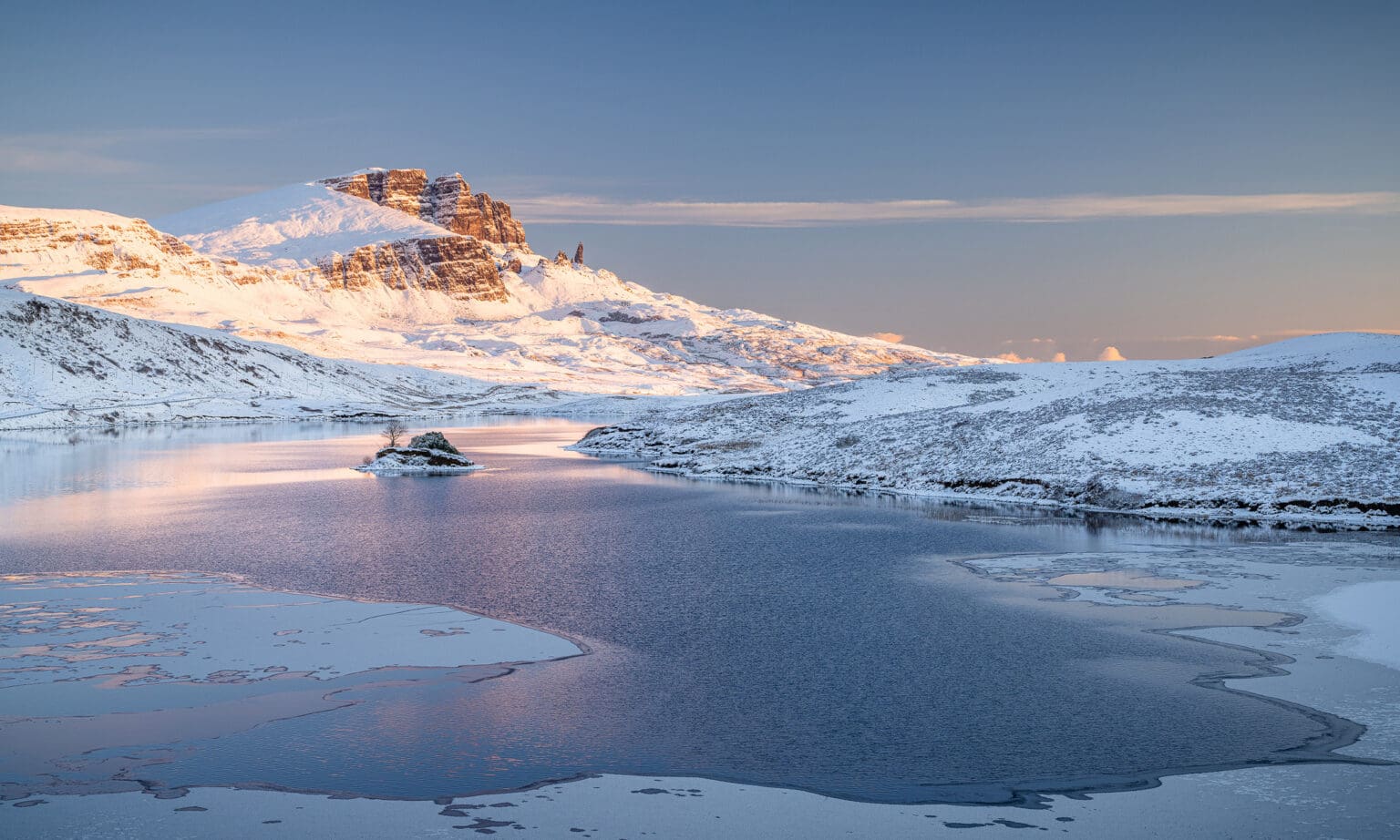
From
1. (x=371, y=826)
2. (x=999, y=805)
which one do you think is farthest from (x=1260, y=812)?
(x=371, y=826)

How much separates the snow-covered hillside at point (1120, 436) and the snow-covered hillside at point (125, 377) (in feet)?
312

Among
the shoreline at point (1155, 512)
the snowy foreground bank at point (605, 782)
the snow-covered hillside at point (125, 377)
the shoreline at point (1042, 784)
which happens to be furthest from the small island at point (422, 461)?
the snow-covered hillside at point (125, 377)

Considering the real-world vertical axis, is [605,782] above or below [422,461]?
below

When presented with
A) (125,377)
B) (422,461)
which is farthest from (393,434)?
(125,377)

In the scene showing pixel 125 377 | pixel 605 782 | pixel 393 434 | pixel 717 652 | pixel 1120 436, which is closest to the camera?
pixel 605 782

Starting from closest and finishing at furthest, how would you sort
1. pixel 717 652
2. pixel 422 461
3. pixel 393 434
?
pixel 717 652 < pixel 422 461 < pixel 393 434

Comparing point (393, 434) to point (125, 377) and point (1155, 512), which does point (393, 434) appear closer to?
point (1155, 512)

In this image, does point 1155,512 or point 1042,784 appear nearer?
point 1042,784

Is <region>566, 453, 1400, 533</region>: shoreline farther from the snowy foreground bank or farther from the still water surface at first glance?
the snowy foreground bank

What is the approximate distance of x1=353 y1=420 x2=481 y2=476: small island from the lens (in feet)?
208

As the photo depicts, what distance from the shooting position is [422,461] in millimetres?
65188

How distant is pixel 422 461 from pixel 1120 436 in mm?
41565

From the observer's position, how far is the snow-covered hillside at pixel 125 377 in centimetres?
13238

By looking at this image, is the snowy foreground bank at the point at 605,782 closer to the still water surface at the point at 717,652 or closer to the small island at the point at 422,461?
the still water surface at the point at 717,652
